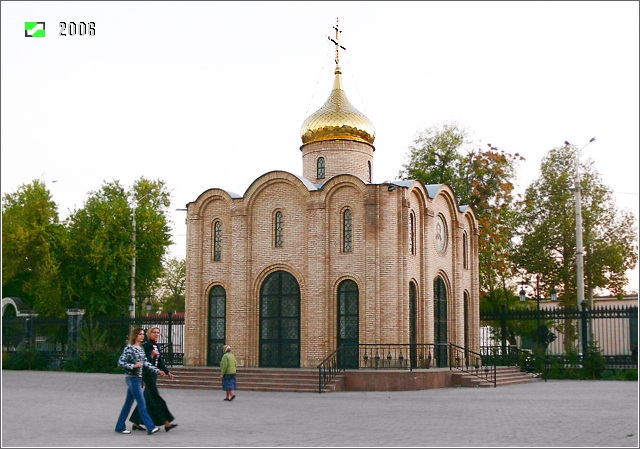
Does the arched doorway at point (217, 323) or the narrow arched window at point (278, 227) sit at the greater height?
the narrow arched window at point (278, 227)

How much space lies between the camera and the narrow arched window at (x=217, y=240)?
25141mm

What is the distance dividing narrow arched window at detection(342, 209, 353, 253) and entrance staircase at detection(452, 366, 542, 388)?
474 centimetres

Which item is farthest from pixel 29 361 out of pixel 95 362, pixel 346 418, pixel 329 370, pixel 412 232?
pixel 346 418

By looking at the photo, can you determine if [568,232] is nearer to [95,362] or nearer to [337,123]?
[337,123]

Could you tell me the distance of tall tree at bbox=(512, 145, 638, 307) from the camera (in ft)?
122

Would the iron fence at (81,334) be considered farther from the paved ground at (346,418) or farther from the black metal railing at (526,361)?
the black metal railing at (526,361)

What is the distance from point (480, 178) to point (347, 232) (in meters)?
14.4

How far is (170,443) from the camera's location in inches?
394

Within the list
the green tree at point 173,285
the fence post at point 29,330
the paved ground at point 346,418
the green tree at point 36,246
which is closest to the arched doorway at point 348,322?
the paved ground at point 346,418

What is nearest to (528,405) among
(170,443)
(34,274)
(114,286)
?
(170,443)

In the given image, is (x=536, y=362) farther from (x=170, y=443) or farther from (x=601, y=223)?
(x=170, y=443)

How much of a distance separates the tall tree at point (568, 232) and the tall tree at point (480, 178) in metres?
1.61

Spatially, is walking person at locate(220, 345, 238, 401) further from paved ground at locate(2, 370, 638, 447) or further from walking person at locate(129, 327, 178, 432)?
walking person at locate(129, 327, 178, 432)

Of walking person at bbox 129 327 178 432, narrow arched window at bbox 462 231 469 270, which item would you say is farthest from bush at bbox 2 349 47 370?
walking person at bbox 129 327 178 432
